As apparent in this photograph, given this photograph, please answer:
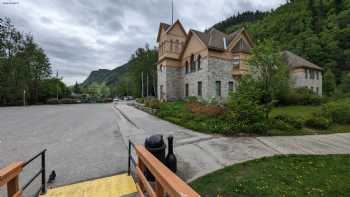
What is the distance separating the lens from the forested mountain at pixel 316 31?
139 ft

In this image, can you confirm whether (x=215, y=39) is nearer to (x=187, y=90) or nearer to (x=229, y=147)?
(x=187, y=90)

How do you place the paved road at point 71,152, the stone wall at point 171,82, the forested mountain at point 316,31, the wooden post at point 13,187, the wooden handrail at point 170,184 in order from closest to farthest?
the wooden handrail at point 170,184 → the wooden post at point 13,187 → the paved road at point 71,152 → the stone wall at point 171,82 → the forested mountain at point 316,31

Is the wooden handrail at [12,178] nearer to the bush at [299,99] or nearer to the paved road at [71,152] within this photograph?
the paved road at [71,152]

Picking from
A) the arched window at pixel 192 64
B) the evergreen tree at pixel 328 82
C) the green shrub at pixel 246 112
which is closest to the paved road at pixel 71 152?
the green shrub at pixel 246 112

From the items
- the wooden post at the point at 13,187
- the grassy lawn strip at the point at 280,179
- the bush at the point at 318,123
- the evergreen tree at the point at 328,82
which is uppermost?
the evergreen tree at the point at 328,82

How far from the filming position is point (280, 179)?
4176 millimetres

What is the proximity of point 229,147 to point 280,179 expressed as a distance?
253 cm

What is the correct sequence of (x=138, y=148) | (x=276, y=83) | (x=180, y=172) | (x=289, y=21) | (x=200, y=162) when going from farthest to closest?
1. (x=289, y=21)
2. (x=276, y=83)
3. (x=200, y=162)
4. (x=180, y=172)
5. (x=138, y=148)

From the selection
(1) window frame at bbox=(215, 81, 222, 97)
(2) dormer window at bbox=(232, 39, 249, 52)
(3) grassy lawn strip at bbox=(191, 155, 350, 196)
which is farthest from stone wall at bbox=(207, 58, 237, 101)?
(3) grassy lawn strip at bbox=(191, 155, 350, 196)

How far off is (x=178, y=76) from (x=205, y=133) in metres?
18.9

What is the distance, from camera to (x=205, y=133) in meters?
8.78

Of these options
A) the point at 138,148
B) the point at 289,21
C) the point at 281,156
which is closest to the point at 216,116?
the point at 281,156

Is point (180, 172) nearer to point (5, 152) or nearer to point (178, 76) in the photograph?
point (5, 152)

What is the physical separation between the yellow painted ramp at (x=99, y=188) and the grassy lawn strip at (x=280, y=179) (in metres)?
1.50
